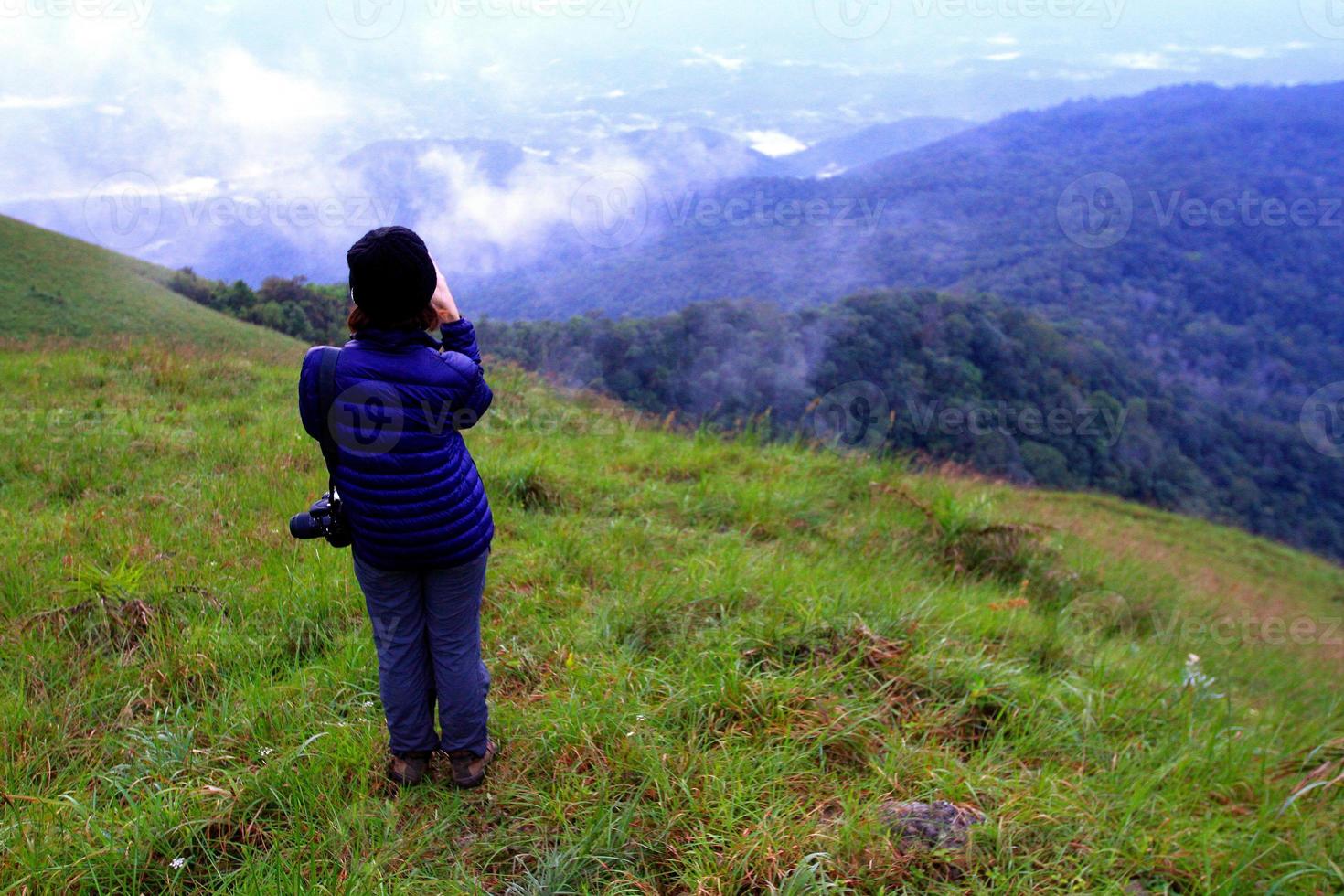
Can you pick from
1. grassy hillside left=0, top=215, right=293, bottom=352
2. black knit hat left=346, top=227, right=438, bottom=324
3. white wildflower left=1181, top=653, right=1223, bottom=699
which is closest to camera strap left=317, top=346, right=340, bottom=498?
black knit hat left=346, top=227, right=438, bottom=324

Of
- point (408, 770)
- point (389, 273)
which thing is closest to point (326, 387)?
point (389, 273)

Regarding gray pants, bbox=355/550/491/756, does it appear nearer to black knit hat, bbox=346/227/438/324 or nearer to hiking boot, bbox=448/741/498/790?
hiking boot, bbox=448/741/498/790

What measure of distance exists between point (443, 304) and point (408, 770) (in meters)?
1.36

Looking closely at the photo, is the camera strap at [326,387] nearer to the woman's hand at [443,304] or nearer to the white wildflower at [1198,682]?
the woman's hand at [443,304]

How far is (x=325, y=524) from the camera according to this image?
195 centimetres

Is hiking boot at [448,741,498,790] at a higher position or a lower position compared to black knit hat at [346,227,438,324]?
lower

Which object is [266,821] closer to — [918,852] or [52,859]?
[52,859]

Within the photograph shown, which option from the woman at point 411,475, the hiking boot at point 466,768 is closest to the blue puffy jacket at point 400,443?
the woman at point 411,475

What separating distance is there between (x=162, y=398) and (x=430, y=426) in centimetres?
570

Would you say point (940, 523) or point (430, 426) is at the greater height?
point (430, 426)

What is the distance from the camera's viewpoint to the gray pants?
199 cm

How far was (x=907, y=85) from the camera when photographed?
7539 inches

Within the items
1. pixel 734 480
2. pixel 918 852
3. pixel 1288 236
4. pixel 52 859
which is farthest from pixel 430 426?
pixel 1288 236

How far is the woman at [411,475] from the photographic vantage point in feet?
5.93
